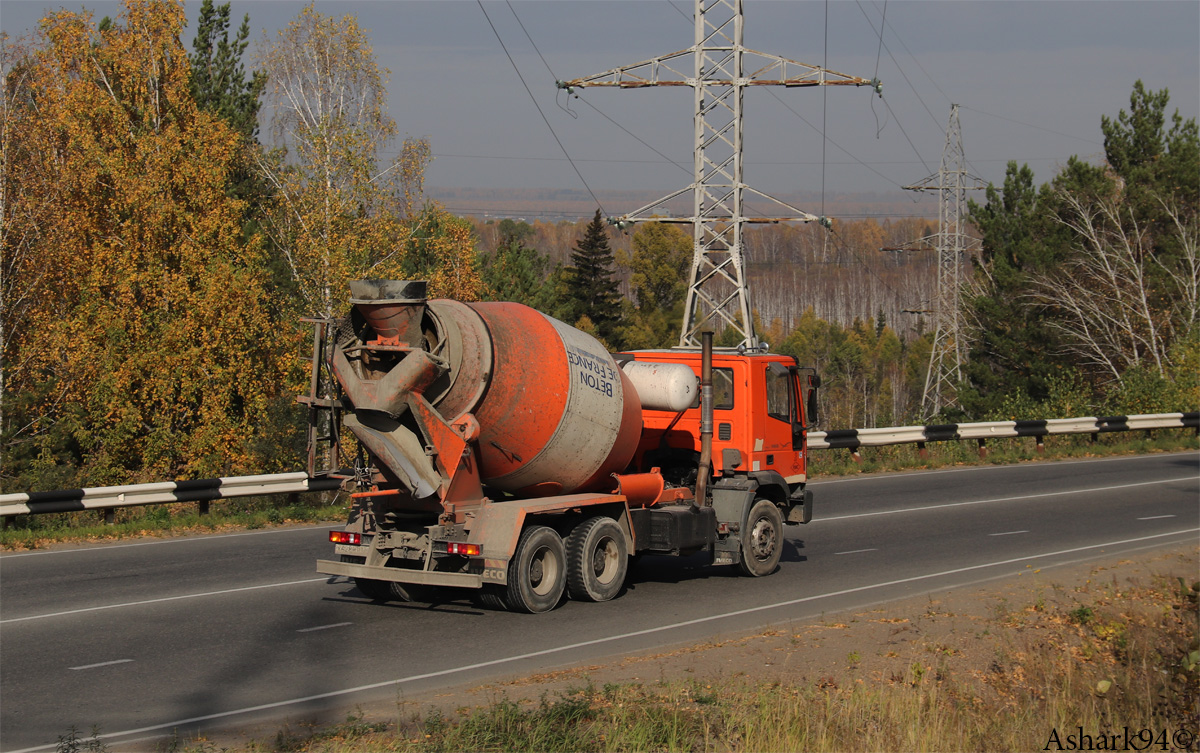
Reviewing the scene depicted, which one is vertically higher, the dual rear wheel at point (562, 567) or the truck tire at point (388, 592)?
the dual rear wheel at point (562, 567)

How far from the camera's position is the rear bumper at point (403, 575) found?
10586 millimetres

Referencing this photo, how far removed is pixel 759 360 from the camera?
13703 mm

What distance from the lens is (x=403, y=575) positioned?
10.8 metres

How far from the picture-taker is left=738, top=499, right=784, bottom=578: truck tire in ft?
44.1

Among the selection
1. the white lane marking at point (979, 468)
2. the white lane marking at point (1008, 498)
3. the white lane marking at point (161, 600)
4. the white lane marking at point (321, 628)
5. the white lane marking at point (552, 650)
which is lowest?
the white lane marking at point (552, 650)

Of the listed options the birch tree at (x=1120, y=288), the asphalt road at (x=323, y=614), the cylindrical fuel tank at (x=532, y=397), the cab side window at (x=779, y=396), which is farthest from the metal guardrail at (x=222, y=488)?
the birch tree at (x=1120, y=288)

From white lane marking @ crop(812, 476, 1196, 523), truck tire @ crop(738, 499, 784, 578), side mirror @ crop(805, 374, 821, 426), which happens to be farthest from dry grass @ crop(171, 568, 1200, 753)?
white lane marking @ crop(812, 476, 1196, 523)

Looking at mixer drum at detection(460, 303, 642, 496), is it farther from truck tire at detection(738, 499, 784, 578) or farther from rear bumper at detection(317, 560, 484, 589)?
truck tire at detection(738, 499, 784, 578)

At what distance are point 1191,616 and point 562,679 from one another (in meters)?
6.54

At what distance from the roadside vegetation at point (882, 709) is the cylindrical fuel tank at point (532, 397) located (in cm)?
304

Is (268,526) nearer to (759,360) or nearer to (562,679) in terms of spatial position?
(759,360)

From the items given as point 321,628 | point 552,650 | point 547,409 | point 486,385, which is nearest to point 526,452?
point 547,409

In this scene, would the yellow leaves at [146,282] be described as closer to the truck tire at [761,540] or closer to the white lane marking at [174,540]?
the white lane marking at [174,540]

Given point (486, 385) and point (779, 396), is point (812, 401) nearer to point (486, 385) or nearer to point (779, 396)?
point (779, 396)
